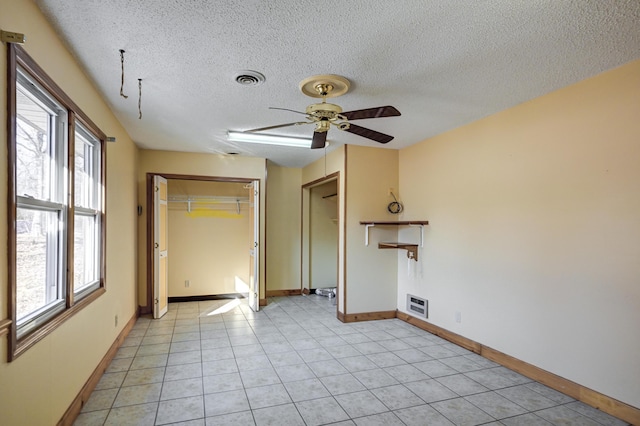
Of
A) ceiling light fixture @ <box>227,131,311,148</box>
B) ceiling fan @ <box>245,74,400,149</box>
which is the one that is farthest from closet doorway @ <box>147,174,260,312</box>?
ceiling fan @ <box>245,74,400,149</box>

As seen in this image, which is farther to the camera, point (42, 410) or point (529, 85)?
point (529, 85)

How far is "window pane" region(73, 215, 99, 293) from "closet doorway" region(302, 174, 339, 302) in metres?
3.82

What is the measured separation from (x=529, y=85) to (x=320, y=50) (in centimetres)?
174

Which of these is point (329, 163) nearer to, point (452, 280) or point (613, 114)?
point (452, 280)

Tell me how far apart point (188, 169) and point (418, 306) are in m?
3.87

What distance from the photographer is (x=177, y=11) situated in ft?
5.77

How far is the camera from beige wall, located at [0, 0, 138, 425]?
4.80 ft

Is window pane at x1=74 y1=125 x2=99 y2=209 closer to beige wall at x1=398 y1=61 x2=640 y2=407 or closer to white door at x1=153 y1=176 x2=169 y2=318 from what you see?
white door at x1=153 y1=176 x2=169 y2=318

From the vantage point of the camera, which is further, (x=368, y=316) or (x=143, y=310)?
(x=143, y=310)

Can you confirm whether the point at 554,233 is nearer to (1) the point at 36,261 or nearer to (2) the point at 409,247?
(2) the point at 409,247

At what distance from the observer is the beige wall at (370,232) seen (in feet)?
15.1

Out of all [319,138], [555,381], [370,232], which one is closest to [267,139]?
[319,138]

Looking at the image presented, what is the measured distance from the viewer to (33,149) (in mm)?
1902

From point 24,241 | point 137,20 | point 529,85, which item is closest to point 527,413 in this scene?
point 529,85
